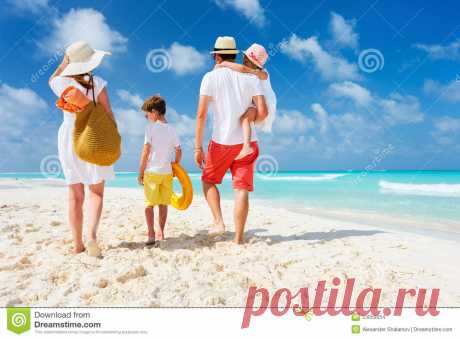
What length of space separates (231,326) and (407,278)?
57.0 inches

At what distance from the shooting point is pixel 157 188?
12.3ft

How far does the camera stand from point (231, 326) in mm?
2002

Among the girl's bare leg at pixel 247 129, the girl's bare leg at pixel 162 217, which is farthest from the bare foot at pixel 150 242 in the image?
the girl's bare leg at pixel 247 129

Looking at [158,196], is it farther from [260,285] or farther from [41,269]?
[260,285]

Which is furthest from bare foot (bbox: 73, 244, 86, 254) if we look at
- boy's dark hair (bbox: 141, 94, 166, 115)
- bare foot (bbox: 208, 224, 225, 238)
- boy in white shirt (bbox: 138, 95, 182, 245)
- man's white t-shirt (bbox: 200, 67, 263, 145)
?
man's white t-shirt (bbox: 200, 67, 263, 145)

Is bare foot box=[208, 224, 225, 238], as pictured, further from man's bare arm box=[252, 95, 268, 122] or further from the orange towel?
the orange towel

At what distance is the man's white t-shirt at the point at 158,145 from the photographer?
12.3 feet

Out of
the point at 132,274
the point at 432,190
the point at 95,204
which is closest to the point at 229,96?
the point at 95,204

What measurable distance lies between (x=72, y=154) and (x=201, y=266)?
1.45m

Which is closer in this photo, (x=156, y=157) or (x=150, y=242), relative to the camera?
(x=150, y=242)

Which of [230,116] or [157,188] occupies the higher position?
[230,116]

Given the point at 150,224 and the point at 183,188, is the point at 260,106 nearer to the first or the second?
the point at 183,188

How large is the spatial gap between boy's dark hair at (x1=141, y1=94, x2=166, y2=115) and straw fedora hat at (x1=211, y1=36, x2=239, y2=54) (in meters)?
0.76

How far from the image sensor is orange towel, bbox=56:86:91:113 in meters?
2.95
